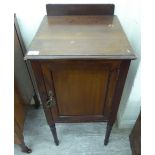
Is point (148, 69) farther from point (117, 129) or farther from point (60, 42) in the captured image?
point (117, 129)

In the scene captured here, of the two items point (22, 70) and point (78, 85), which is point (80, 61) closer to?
point (78, 85)

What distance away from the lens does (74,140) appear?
1.33 meters

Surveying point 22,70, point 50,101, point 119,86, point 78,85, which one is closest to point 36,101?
point 22,70

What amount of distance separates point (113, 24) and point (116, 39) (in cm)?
17

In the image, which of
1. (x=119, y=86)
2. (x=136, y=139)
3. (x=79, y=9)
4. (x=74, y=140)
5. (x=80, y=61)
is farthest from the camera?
(x=74, y=140)

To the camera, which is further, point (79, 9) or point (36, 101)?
point (36, 101)

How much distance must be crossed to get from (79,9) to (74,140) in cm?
91

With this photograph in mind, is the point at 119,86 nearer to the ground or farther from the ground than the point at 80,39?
nearer to the ground

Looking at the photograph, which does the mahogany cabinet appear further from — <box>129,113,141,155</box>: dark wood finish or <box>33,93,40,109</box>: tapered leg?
<box>33,93,40,109</box>: tapered leg

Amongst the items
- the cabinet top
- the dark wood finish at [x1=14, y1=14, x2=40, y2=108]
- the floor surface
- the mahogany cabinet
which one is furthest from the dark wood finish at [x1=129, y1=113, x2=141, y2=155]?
the dark wood finish at [x1=14, y1=14, x2=40, y2=108]

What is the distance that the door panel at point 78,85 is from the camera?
2.46 ft

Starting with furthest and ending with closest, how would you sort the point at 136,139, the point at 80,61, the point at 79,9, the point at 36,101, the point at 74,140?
the point at 36,101 → the point at 74,140 → the point at 136,139 → the point at 79,9 → the point at 80,61

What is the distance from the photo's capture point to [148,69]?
0.88 metres
